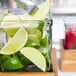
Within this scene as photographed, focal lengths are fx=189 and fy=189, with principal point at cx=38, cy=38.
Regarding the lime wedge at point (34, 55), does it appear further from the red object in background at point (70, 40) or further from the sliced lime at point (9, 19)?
the red object in background at point (70, 40)

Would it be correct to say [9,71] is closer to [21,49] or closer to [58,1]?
[21,49]

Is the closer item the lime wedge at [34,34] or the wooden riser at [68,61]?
the lime wedge at [34,34]

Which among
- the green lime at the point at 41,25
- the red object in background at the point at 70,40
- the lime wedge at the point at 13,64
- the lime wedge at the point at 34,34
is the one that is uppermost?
the green lime at the point at 41,25

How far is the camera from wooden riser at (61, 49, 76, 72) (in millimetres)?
608

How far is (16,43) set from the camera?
0.44 m

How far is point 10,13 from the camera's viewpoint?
496mm

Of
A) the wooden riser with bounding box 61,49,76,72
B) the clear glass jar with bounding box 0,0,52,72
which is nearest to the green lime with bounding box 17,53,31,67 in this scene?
the clear glass jar with bounding box 0,0,52,72

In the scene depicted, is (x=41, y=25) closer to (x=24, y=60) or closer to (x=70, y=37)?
(x=24, y=60)

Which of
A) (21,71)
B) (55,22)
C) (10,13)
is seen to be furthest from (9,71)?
(55,22)

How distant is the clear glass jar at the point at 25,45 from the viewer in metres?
0.44

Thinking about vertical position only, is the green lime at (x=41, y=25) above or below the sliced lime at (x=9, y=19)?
below

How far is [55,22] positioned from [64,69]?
25 centimetres

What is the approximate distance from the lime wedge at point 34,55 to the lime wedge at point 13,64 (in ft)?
0.08

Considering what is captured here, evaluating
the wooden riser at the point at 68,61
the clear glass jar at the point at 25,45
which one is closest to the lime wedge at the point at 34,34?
the clear glass jar at the point at 25,45
